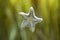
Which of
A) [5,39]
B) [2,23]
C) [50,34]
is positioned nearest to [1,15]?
[2,23]

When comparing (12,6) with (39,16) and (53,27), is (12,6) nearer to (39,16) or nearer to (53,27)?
(39,16)

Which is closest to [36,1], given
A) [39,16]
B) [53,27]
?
[39,16]

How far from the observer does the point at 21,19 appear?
115 cm

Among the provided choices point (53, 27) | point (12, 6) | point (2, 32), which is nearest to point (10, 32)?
point (2, 32)

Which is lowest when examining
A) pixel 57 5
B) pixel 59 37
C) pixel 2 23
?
pixel 59 37

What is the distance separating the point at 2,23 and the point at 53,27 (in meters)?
Answer: 0.34

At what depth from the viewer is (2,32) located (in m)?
1.14

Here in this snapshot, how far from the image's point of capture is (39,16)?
1163mm

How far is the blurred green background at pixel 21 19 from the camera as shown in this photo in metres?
1.14

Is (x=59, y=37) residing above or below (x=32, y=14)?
below

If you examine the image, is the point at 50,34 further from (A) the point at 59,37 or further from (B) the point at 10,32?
(B) the point at 10,32

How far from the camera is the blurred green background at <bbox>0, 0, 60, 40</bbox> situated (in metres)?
1.14

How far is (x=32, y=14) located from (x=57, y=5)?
199 mm

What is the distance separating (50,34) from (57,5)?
203 millimetres
